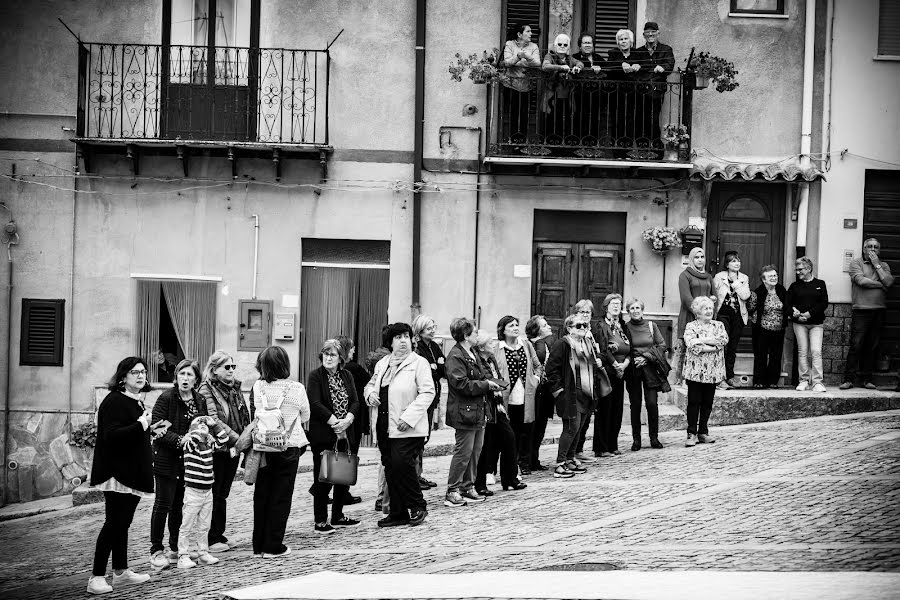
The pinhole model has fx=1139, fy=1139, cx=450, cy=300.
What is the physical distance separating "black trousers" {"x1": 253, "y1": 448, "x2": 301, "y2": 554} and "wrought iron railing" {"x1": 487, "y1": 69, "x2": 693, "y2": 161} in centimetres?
791

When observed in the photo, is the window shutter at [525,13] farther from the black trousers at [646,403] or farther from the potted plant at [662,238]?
the black trousers at [646,403]

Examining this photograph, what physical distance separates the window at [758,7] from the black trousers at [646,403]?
6631mm

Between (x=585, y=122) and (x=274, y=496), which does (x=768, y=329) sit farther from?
(x=274, y=496)

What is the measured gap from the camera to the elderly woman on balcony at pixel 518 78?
1656 cm

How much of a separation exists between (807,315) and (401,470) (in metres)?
7.59

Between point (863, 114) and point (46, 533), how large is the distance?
1301cm

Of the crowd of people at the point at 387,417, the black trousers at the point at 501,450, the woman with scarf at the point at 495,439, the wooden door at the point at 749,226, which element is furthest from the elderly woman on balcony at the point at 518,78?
the black trousers at the point at 501,450

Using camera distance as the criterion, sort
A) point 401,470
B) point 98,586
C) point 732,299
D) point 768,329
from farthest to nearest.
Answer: point 768,329 < point 732,299 < point 401,470 < point 98,586

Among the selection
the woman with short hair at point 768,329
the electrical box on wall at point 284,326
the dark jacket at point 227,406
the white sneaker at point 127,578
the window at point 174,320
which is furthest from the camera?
the window at point 174,320

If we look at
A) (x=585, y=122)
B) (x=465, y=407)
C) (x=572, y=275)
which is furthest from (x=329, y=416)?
(x=585, y=122)

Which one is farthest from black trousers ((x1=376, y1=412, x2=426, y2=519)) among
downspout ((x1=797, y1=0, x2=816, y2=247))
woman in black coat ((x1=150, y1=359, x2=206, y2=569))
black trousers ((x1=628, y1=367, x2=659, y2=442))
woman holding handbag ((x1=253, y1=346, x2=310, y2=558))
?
downspout ((x1=797, y1=0, x2=816, y2=247))

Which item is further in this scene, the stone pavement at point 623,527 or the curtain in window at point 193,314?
the curtain in window at point 193,314

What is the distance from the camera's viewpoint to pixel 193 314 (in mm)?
17406

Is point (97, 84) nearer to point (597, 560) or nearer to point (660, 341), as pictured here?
point (660, 341)
